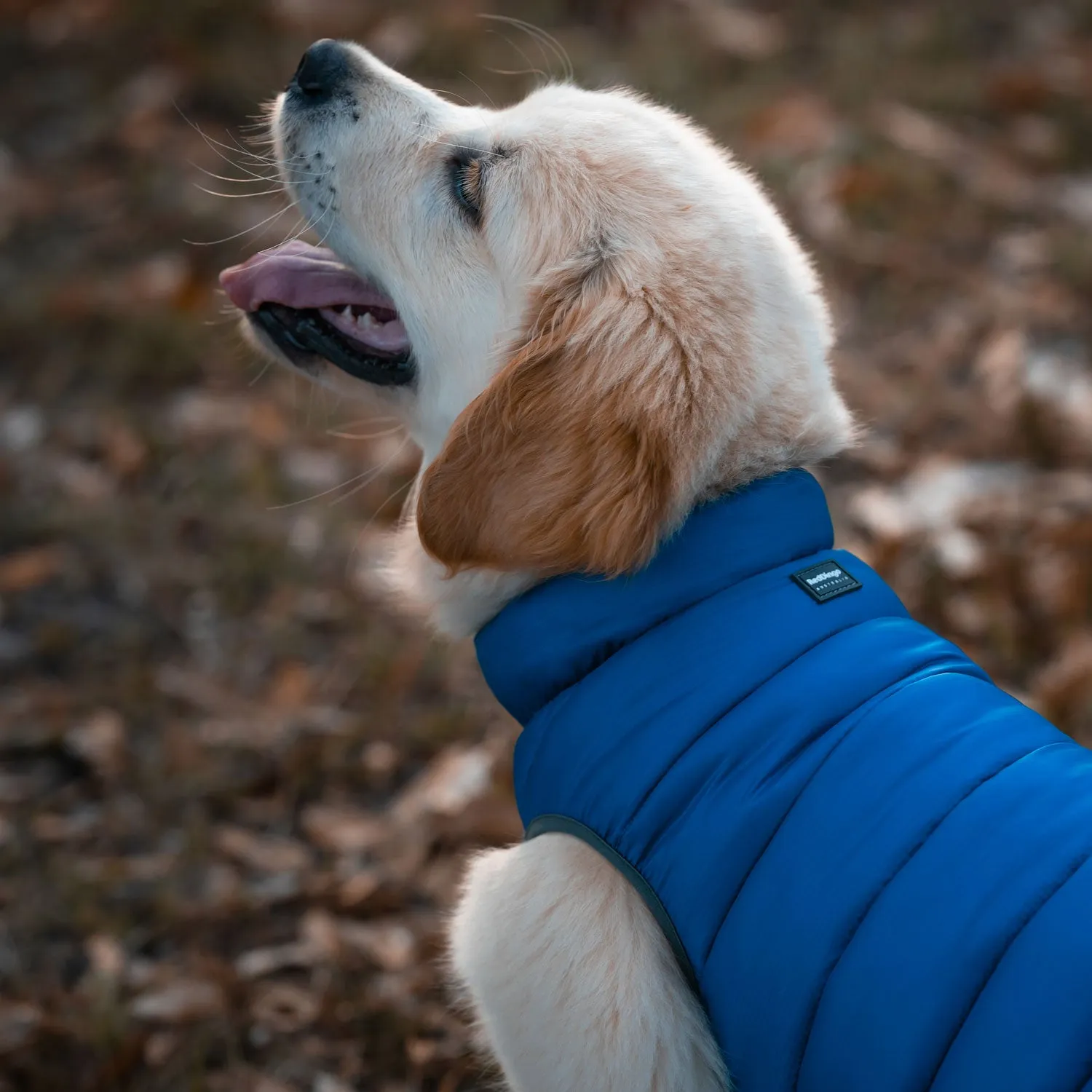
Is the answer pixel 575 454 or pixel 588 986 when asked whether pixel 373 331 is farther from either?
pixel 588 986

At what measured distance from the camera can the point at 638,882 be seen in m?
1.59

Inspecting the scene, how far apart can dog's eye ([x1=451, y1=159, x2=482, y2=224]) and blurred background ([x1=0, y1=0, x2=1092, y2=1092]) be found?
1.64 ft

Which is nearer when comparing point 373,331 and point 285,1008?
point 373,331

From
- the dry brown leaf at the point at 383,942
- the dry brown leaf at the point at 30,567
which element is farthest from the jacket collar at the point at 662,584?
the dry brown leaf at the point at 30,567

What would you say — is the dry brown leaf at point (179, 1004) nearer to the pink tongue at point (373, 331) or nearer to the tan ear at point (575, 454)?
the tan ear at point (575, 454)

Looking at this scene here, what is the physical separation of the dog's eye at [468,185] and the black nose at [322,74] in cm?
33

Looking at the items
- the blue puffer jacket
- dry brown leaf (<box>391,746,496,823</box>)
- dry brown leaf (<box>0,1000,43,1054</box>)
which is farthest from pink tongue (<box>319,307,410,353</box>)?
dry brown leaf (<box>0,1000,43,1054</box>)

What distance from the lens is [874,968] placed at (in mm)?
1415

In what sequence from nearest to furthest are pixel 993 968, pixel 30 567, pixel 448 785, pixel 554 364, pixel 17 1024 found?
pixel 993 968
pixel 554 364
pixel 17 1024
pixel 448 785
pixel 30 567

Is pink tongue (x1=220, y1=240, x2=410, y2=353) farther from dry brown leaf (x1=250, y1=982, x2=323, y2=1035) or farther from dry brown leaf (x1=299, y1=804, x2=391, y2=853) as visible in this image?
dry brown leaf (x1=250, y1=982, x2=323, y2=1035)

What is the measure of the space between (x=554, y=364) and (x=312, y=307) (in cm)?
72

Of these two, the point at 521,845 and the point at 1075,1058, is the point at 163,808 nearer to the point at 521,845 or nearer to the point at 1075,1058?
the point at 521,845

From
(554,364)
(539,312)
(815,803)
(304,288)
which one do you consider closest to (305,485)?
(304,288)

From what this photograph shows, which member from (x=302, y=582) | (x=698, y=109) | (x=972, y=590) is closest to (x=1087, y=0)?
(x=698, y=109)
